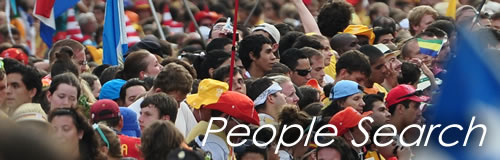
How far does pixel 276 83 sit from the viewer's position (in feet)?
30.0

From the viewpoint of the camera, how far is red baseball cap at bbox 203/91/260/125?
317 inches

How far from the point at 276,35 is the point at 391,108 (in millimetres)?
2295

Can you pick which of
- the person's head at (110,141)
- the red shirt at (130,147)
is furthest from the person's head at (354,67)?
the person's head at (110,141)

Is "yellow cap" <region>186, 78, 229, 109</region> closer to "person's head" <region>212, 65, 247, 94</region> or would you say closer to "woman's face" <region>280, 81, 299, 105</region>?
"person's head" <region>212, 65, 247, 94</region>

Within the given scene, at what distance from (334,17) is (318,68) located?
2.30 m

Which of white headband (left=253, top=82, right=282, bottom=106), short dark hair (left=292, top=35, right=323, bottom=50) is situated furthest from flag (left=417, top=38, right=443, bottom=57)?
white headband (left=253, top=82, right=282, bottom=106)

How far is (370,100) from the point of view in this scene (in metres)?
9.53

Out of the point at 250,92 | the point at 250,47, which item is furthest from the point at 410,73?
the point at 250,92

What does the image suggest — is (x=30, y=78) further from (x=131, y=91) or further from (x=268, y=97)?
(x=268, y=97)

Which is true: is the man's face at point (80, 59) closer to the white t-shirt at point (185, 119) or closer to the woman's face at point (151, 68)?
the woman's face at point (151, 68)

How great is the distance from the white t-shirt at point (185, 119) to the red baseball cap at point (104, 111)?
0.87 meters

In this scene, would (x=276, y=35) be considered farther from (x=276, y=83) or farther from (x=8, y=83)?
(x=8, y=83)

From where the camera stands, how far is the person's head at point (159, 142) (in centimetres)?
650

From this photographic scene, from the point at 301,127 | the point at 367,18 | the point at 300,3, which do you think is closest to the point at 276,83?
the point at 301,127
